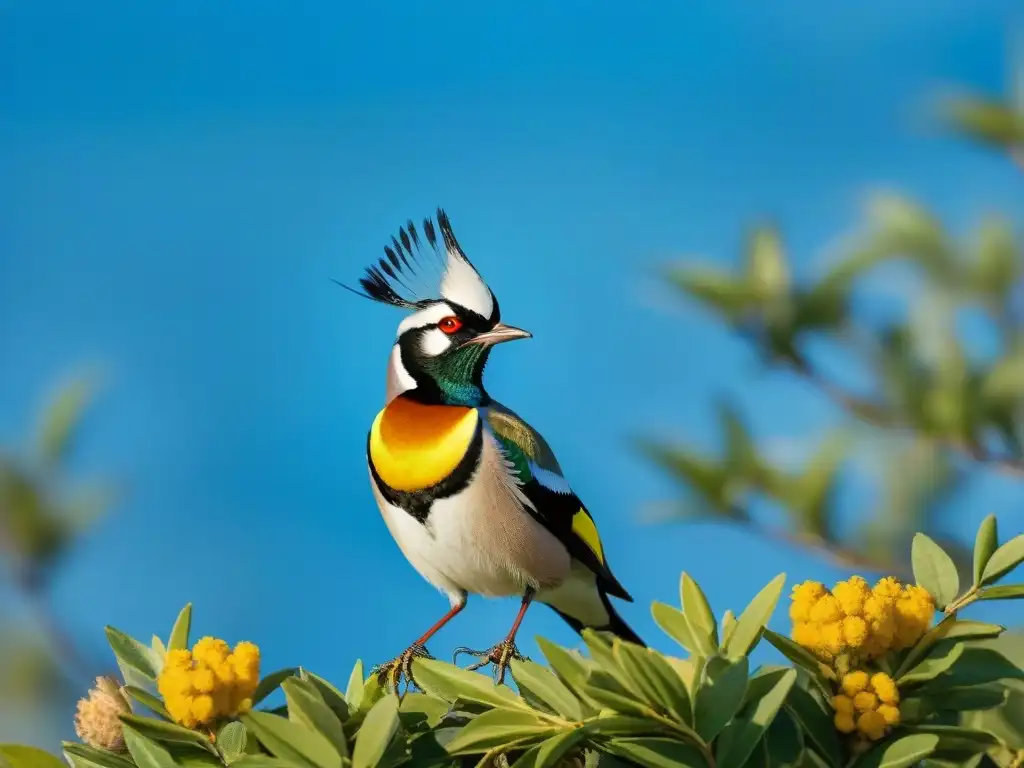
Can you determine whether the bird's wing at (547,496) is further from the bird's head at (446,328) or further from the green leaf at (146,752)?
the green leaf at (146,752)

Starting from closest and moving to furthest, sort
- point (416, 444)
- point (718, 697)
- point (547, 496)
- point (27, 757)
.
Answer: point (718, 697)
point (27, 757)
point (416, 444)
point (547, 496)

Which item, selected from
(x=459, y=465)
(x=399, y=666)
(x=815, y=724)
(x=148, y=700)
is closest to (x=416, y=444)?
(x=459, y=465)

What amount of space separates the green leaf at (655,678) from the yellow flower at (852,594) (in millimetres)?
129

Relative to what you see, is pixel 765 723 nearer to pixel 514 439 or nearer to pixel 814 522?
pixel 514 439

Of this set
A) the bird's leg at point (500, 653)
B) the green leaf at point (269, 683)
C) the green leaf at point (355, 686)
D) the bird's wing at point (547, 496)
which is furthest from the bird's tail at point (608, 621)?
the green leaf at point (269, 683)

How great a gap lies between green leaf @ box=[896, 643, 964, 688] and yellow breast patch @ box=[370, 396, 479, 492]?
0.84m

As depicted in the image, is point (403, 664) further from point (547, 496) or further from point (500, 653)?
point (547, 496)

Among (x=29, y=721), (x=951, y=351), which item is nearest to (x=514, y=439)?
(x=951, y=351)

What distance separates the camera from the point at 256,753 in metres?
0.81

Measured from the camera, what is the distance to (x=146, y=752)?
83 centimetres

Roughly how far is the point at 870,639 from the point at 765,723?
0.11 m

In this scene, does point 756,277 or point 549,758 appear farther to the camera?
point 756,277

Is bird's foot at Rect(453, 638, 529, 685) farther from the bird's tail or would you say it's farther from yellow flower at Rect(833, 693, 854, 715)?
yellow flower at Rect(833, 693, 854, 715)

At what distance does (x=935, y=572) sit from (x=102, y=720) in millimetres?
570
